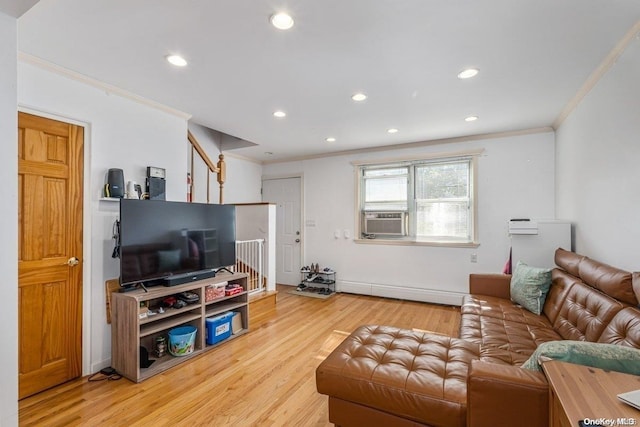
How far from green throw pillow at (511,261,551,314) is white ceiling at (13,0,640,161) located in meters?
1.67

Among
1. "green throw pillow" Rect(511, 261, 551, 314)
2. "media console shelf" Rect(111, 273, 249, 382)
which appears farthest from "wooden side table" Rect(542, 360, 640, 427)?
"media console shelf" Rect(111, 273, 249, 382)

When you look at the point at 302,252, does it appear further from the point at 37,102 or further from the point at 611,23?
the point at 611,23

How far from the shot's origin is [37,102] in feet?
7.15

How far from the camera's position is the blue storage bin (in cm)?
291

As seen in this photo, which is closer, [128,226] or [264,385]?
[264,385]

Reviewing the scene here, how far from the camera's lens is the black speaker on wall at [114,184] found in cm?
251

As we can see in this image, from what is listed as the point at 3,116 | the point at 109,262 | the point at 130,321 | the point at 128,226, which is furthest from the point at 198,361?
the point at 3,116

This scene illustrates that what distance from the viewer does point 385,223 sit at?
4.79 meters

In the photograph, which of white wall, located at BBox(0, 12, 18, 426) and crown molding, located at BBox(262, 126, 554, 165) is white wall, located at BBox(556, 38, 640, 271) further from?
white wall, located at BBox(0, 12, 18, 426)

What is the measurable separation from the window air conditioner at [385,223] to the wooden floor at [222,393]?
1.72 m

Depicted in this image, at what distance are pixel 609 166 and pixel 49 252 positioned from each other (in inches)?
170

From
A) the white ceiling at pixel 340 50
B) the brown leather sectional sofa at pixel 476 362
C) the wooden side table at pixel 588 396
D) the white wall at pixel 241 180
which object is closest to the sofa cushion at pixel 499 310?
the brown leather sectional sofa at pixel 476 362

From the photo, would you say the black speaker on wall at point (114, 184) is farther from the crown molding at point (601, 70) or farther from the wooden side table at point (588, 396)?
the crown molding at point (601, 70)

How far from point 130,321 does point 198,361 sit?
2.30 feet
